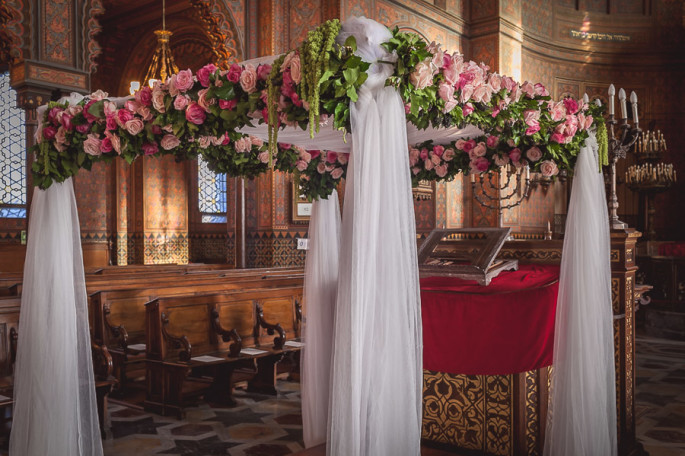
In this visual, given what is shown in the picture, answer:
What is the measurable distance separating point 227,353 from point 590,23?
11.5 meters

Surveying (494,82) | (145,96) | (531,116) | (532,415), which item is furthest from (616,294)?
(145,96)

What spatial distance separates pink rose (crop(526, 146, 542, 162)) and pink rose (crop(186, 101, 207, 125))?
219 cm

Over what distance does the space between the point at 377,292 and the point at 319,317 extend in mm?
1584

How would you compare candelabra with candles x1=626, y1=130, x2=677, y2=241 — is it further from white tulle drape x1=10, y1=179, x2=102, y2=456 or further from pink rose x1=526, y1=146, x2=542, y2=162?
white tulle drape x1=10, y1=179, x2=102, y2=456

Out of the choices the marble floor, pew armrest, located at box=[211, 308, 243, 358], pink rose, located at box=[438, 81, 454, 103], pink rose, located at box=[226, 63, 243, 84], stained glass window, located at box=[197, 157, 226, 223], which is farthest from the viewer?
stained glass window, located at box=[197, 157, 226, 223]

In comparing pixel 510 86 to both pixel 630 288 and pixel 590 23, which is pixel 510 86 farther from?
pixel 590 23

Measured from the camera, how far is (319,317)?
14.6 feet

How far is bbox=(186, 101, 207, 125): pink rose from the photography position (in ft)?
11.5

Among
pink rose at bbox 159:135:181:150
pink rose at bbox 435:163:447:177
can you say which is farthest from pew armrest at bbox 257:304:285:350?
pink rose at bbox 159:135:181:150

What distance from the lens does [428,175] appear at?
5027 millimetres

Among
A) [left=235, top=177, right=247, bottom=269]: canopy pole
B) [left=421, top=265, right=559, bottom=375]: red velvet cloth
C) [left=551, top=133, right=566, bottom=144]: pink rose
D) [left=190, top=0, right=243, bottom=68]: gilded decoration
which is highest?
[left=190, top=0, right=243, bottom=68]: gilded decoration

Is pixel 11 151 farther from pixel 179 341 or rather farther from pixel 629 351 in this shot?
pixel 629 351

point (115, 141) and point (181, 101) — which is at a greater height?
point (181, 101)

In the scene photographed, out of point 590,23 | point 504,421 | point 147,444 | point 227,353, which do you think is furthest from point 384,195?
point 590,23
